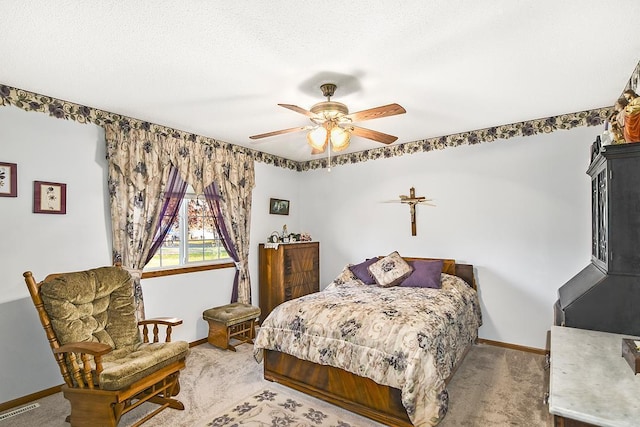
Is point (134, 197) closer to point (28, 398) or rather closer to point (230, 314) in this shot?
point (230, 314)

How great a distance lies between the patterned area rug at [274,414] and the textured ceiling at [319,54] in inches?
106

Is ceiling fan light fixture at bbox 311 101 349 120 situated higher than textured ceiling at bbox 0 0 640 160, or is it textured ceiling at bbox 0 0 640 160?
textured ceiling at bbox 0 0 640 160

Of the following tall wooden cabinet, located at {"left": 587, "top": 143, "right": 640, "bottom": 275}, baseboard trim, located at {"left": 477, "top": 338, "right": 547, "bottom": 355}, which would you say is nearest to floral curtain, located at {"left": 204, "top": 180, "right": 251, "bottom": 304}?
baseboard trim, located at {"left": 477, "top": 338, "right": 547, "bottom": 355}

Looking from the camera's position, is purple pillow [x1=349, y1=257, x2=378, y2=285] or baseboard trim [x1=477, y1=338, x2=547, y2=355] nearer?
baseboard trim [x1=477, y1=338, x2=547, y2=355]

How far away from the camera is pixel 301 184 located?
6066mm

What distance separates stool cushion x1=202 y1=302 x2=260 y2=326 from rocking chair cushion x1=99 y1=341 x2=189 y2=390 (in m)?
1.10

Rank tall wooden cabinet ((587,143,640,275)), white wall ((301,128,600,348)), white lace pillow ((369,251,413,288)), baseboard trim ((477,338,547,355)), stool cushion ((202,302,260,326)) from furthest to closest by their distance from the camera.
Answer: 1. white lace pillow ((369,251,413,288))
2. stool cushion ((202,302,260,326))
3. baseboard trim ((477,338,547,355))
4. white wall ((301,128,600,348))
5. tall wooden cabinet ((587,143,640,275))

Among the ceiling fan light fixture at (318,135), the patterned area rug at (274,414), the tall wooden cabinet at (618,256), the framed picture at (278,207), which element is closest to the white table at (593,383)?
the tall wooden cabinet at (618,256)

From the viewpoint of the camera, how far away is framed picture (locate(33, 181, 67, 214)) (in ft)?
10.1

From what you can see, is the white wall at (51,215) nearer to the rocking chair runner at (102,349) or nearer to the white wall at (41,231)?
the white wall at (41,231)

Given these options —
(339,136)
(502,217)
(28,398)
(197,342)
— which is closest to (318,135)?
(339,136)

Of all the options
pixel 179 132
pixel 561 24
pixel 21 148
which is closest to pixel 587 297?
pixel 561 24

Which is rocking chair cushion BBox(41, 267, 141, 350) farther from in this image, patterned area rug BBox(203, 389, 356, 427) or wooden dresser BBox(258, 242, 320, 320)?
wooden dresser BBox(258, 242, 320, 320)

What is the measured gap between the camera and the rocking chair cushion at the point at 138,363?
2303 millimetres
